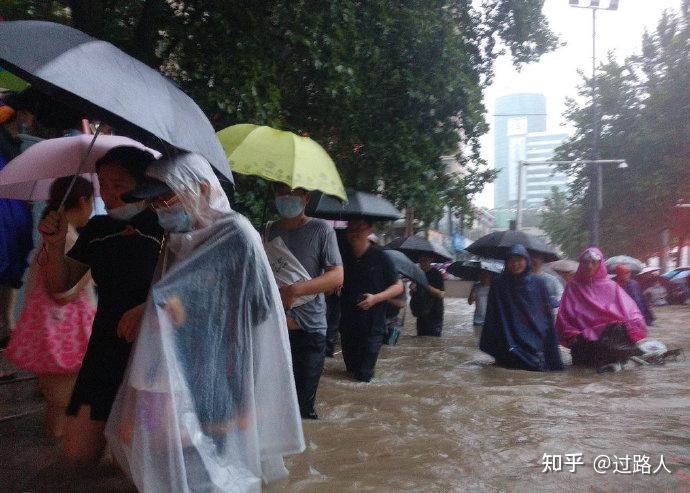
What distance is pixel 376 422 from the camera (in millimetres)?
5758

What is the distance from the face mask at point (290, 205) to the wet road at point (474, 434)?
1560 millimetres

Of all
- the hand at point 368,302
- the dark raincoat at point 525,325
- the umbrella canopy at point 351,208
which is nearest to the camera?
the hand at point 368,302

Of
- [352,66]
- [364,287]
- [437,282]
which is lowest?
[437,282]

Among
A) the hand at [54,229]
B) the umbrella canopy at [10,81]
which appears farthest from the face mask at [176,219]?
the umbrella canopy at [10,81]

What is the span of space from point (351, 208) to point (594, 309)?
3.23m

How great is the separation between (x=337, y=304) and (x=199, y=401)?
19.5 feet

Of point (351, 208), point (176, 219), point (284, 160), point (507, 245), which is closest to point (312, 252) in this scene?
point (284, 160)

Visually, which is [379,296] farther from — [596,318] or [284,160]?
[596,318]

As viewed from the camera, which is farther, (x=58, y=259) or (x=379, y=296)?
(x=379, y=296)

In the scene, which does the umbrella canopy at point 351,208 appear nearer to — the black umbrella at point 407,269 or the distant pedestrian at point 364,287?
the distant pedestrian at point 364,287

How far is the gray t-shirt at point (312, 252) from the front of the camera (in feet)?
16.2

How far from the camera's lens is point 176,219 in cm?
306

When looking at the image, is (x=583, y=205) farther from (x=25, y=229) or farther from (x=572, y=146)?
(x=25, y=229)

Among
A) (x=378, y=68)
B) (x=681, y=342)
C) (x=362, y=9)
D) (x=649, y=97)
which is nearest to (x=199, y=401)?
(x=362, y=9)
